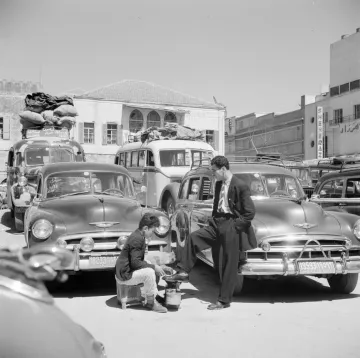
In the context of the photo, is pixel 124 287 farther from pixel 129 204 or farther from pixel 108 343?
pixel 129 204

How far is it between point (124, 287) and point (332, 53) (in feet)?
149

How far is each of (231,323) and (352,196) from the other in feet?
13.5

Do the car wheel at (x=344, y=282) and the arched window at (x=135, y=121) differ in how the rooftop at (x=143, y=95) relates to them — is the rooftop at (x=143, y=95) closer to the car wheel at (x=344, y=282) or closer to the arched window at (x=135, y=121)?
the arched window at (x=135, y=121)

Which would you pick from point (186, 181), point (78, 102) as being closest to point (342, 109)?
point (78, 102)

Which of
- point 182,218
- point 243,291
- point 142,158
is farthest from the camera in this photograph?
point 142,158

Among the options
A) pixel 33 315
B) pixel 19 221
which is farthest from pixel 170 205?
pixel 33 315

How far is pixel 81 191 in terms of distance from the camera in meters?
7.65

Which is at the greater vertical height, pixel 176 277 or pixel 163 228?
pixel 163 228

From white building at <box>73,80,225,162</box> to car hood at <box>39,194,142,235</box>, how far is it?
3113cm

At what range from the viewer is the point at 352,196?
8383mm

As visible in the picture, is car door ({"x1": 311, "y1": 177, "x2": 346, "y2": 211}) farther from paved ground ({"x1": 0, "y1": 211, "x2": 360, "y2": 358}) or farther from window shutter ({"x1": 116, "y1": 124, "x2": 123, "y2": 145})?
window shutter ({"x1": 116, "y1": 124, "x2": 123, "y2": 145})

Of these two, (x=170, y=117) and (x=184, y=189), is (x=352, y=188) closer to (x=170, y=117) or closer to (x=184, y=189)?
(x=184, y=189)

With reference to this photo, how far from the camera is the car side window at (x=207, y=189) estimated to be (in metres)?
7.37

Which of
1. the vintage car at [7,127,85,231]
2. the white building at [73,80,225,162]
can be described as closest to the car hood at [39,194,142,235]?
the vintage car at [7,127,85,231]
